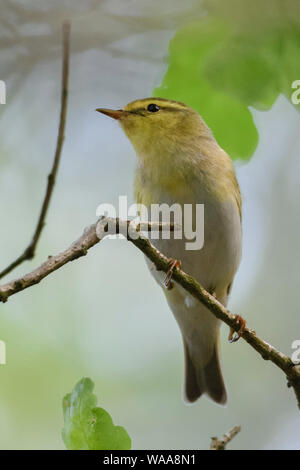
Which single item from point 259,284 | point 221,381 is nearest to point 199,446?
point 259,284

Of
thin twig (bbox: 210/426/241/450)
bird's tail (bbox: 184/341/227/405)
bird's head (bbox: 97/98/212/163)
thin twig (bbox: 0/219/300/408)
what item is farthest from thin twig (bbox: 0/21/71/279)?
bird's tail (bbox: 184/341/227/405)

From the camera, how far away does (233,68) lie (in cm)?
247

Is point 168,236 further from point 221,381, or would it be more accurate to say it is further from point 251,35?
point 251,35

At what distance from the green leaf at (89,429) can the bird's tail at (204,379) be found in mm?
3122

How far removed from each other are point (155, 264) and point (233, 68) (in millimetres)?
874

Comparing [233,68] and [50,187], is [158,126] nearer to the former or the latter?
[233,68]

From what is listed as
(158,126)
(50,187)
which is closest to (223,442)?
(50,187)

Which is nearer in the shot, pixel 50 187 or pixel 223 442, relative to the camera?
pixel 50 187

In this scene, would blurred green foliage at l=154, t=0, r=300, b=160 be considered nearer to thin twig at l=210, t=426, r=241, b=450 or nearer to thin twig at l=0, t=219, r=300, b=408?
thin twig at l=0, t=219, r=300, b=408

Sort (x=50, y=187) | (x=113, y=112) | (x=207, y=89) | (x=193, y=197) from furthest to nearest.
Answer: (x=113, y=112) → (x=193, y=197) → (x=207, y=89) → (x=50, y=187)

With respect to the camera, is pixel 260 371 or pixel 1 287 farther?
pixel 260 371

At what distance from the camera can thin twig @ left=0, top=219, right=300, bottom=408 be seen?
6.56ft

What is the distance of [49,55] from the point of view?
14.4 ft
